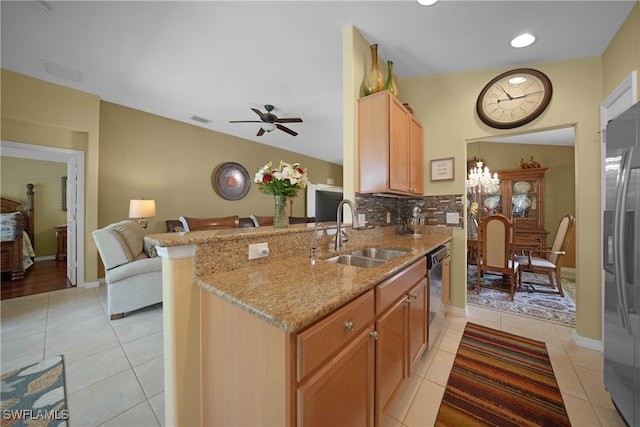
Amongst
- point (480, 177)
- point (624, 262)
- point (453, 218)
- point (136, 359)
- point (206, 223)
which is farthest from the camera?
point (480, 177)

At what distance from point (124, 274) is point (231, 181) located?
2924 millimetres

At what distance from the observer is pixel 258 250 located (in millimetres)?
1287

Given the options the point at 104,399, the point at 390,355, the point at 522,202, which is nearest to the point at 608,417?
the point at 390,355

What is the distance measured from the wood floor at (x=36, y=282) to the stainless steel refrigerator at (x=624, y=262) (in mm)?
5586

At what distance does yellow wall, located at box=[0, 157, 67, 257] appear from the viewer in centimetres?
504

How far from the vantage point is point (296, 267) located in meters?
1.25

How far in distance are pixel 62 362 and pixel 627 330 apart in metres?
3.55

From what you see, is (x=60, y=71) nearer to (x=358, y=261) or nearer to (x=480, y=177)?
(x=358, y=261)

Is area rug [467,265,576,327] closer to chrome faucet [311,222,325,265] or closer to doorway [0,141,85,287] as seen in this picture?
chrome faucet [311,222,325,265]

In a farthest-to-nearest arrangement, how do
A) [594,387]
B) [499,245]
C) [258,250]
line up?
[499,245], [594,387], [258,250]

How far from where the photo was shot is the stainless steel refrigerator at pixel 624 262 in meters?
1.12

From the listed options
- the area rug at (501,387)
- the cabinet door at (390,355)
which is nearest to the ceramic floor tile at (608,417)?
the area rug at (501,387)

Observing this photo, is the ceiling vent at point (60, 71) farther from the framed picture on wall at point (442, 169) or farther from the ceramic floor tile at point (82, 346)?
the framed picture on wall at point (442, 169)

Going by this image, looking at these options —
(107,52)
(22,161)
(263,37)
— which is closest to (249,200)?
(107,52)
